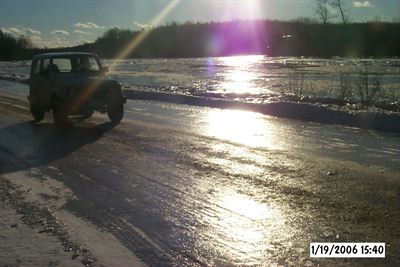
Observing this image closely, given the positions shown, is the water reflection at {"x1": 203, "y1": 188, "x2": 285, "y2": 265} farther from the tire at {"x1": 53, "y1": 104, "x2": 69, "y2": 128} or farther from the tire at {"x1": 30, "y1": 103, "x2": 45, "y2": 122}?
the tire at {"x1": 30, "y1": 103, "x2": 45, "y2": 122}

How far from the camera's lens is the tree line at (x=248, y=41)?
8344cm

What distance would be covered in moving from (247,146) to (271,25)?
113 metres

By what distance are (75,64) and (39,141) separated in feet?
13.0

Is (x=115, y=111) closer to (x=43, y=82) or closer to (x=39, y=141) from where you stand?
(x=43, y=82)

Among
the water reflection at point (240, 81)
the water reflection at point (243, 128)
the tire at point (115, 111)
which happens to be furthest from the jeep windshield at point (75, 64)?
the water reflection at point (240, 81)

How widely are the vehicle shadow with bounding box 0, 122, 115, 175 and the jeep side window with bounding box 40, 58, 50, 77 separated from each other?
4.52 feet

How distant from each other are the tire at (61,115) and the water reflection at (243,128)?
3654mm

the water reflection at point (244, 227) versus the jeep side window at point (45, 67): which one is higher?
the jeep side window at point (45, 67)

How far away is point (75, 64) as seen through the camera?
14.7 m

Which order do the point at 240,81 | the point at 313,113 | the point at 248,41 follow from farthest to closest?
the point at 248,41 → the point at 240,81 → the point at 313,113

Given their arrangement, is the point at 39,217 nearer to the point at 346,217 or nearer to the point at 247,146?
the point at 346,217

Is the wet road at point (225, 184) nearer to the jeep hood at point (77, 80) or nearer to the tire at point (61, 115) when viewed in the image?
the tire at point (61, 115)

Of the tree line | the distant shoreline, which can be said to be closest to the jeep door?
the distant shoreline

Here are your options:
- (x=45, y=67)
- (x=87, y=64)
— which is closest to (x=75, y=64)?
(x=87, y=64)
